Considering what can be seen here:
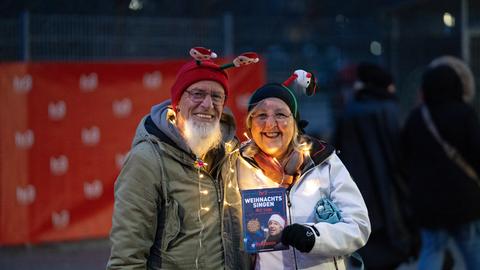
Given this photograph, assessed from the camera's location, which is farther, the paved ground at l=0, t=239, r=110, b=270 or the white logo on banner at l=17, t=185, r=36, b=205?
the white logo on banner at l=17, t=185, r=36, b=205

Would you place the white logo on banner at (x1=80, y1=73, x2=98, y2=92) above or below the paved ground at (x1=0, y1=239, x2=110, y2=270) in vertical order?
above

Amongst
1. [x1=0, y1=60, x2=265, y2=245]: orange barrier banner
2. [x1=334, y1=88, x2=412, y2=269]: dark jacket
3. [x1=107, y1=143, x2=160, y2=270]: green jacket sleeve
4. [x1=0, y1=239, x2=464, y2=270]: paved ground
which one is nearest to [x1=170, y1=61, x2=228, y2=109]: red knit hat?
[x1=107, y1=143, x2=160, y2=270]: green jacket sleeve

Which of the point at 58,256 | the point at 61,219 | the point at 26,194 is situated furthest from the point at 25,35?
the point at 58,256

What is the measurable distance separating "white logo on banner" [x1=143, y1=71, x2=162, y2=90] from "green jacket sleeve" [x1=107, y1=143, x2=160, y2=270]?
5.49 metres

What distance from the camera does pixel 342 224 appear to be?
3.55 meters

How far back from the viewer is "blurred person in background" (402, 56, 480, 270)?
6082 mm

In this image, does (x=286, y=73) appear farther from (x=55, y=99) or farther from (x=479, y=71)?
(x=55, y=99)

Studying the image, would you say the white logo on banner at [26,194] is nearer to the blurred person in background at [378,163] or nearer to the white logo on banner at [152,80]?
the white logo on banner at [152,80]

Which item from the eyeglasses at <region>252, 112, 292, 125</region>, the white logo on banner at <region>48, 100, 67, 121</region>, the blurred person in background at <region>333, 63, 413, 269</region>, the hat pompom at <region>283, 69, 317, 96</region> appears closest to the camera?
the eyeglasses at <region>252, 112, 292, 125</region>

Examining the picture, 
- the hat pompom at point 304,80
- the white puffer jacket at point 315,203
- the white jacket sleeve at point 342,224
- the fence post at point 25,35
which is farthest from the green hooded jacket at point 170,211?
the fence post at point 25,35

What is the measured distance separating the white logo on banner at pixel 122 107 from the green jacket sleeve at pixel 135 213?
5.40m

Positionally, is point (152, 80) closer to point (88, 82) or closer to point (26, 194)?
point (88, 82)

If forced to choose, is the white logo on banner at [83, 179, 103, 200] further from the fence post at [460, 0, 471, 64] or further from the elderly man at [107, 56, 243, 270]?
the elderly man at [107, 56, 243, 270]

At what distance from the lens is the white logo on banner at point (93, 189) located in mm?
8680
